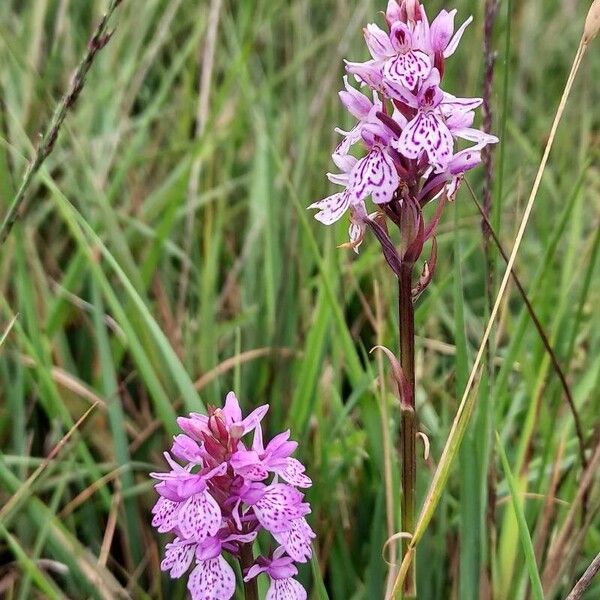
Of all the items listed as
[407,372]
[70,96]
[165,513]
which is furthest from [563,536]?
[70,96]

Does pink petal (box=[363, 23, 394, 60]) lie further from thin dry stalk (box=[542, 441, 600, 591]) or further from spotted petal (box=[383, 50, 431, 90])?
thin dry stalk (box=[542, 441, 600, 591])

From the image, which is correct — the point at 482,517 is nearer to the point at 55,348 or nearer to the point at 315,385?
the point at 315,385

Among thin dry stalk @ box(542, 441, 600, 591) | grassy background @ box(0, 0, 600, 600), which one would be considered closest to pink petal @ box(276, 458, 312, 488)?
grassy background @ box(0, 0, 600, 600)

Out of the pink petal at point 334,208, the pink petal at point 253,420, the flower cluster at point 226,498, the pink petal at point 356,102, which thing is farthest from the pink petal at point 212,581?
the pink petal at point 356,102

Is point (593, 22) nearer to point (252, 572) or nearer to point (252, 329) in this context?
point (252, 572)

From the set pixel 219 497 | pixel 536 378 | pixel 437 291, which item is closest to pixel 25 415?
pixel 437 291

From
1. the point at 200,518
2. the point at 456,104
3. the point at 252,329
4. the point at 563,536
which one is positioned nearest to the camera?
the point at 200,518
